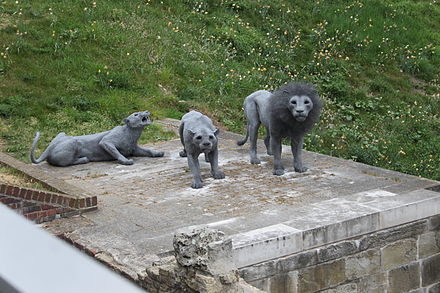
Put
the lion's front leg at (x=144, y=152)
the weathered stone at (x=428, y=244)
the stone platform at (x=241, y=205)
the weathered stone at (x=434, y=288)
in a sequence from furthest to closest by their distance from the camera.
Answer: the lion's front leg at (x=144, y=152), the weathered stone at (x=434, y=288), the weathered stone at (x=428, y=244), the stone platform at (x=241, y=205)

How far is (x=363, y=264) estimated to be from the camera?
6.41 meters

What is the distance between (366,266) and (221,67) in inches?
329

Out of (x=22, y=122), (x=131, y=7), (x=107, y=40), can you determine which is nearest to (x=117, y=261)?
(x=22, y=122)

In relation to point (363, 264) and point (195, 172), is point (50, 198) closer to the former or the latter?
point (195, 172)

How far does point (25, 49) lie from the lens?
12.9 meters

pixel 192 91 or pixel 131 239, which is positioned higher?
pixel 192 91

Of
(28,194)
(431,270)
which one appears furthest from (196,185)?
→ (431,270)

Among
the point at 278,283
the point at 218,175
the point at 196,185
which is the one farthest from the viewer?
the point at 218,175

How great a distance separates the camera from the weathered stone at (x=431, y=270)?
23.0 feet

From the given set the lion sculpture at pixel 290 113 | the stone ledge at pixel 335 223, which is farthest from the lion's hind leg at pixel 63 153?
the stone ledge at pixel 335 223

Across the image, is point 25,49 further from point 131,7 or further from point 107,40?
point 131,7

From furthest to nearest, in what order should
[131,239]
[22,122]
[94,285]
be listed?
[22,122] < [131,239] < [94,285]

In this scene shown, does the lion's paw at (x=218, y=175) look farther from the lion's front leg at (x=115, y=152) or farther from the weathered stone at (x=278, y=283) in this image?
the weathered stone at (x=278, y=283)

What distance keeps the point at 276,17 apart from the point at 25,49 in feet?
22.8
